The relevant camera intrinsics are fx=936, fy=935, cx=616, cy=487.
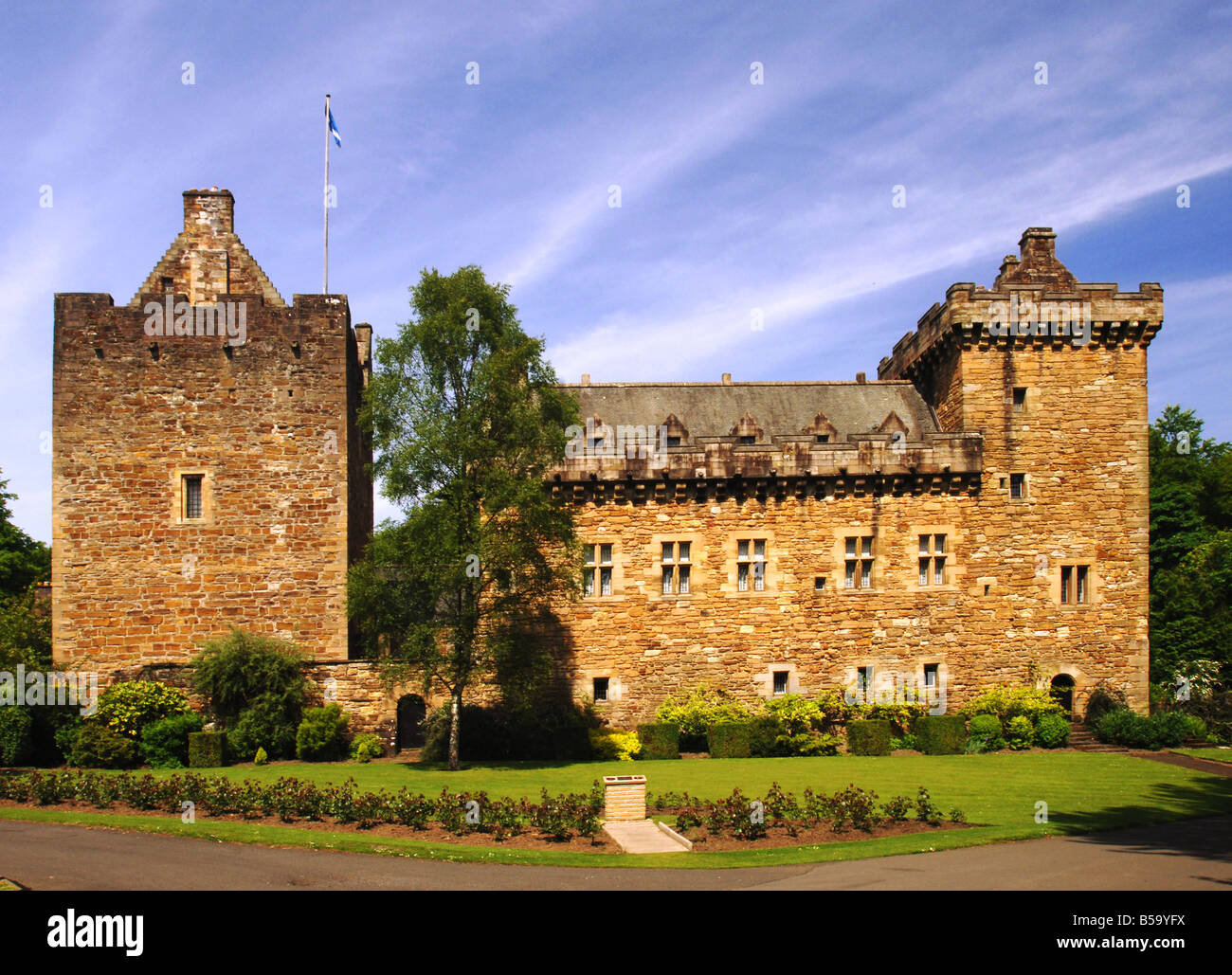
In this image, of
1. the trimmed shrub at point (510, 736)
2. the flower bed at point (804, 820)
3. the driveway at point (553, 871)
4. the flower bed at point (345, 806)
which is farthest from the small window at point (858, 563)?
the driveway at point (553, 871)

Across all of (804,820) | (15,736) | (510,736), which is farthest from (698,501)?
(15,736)

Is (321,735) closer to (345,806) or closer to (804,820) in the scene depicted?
(345,806)

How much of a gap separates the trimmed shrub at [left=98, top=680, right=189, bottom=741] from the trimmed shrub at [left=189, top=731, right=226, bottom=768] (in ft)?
5.40

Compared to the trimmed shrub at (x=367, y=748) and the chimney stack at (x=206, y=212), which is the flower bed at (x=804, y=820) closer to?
the trimmed shrub at (x=367, y=748)

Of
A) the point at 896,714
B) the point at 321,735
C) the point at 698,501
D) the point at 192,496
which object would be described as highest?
the point at 192,496

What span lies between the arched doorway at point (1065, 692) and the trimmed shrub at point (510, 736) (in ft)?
53.1

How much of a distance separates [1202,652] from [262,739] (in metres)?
32.5

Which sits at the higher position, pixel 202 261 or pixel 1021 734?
pixel 202 261

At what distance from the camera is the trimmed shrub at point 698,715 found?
29781 mm

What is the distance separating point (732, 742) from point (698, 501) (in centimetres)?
804

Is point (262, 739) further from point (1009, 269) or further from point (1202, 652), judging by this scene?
point (1202, 652)

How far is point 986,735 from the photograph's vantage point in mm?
30094

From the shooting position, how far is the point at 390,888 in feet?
43.3

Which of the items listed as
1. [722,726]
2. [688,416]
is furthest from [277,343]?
[722,726]
